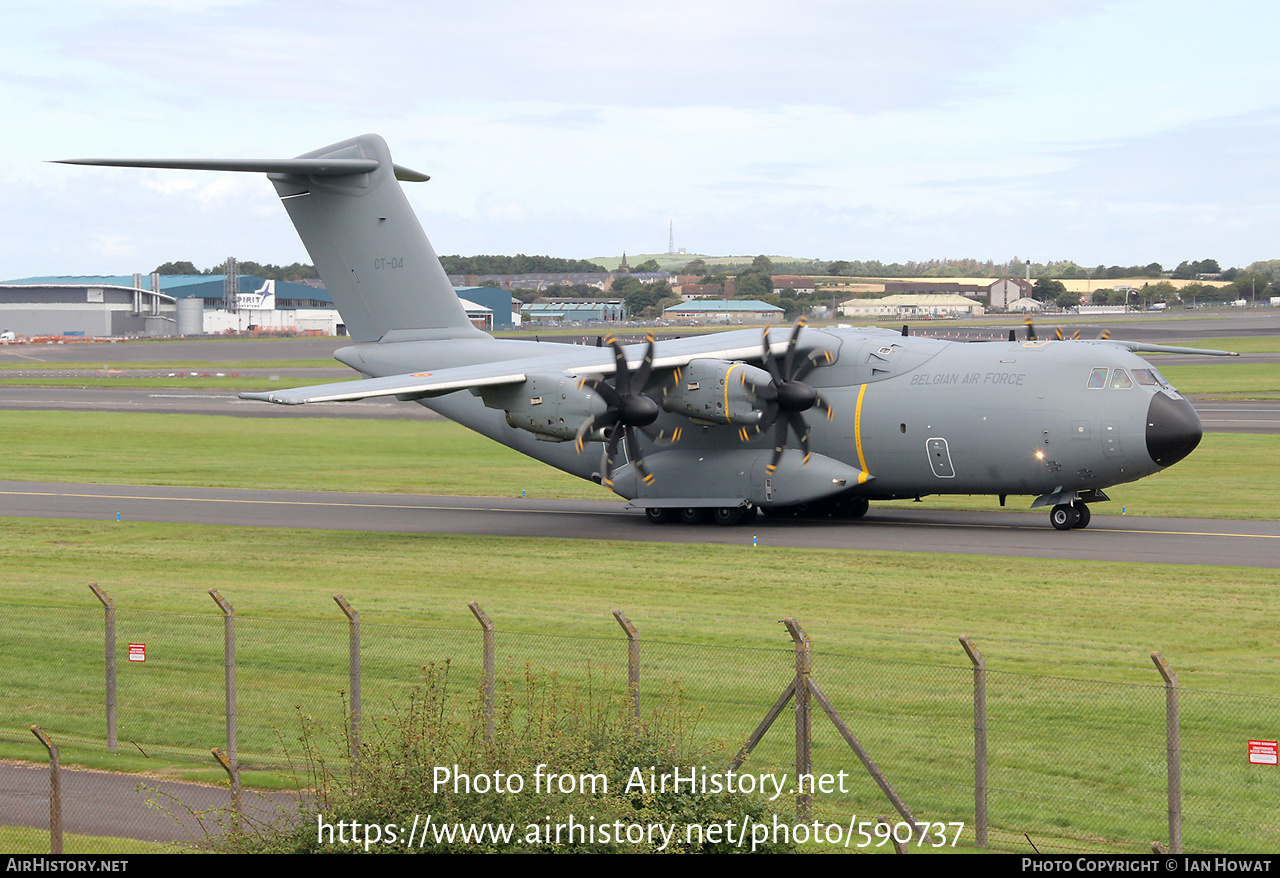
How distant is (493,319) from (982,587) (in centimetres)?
13158

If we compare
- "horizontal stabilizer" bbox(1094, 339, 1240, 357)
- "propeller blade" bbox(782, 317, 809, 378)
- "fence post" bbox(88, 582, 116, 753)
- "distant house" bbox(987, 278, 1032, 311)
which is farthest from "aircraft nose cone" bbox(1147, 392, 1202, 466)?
"distant house" bbox(987, 278, 1032, 311)

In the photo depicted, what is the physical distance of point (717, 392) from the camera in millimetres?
29531

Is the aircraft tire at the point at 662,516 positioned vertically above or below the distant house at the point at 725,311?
below

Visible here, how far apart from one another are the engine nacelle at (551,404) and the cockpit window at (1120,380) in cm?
1046

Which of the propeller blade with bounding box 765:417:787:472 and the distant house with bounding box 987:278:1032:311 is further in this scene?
the distant house with bounding box 987:278:1032:311

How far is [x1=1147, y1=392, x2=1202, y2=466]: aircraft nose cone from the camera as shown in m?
27.0

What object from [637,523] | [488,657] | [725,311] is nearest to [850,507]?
[637,523]

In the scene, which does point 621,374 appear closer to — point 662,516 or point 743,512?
point 662,516

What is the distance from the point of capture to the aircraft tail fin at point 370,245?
1314 inches

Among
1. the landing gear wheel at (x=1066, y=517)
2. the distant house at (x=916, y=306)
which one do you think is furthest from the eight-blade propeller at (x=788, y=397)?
the distant house at (x=916, y=306)

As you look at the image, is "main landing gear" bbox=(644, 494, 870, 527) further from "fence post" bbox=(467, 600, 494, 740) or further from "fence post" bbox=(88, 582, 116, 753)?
"fence post" bbox=(467, 600, 494, 740)

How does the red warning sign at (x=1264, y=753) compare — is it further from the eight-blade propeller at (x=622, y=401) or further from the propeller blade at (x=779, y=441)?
the propeller blade at (x=779, y=441)

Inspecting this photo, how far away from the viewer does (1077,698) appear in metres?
13.7

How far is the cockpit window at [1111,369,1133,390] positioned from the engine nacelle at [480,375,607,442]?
1046 centimetres
